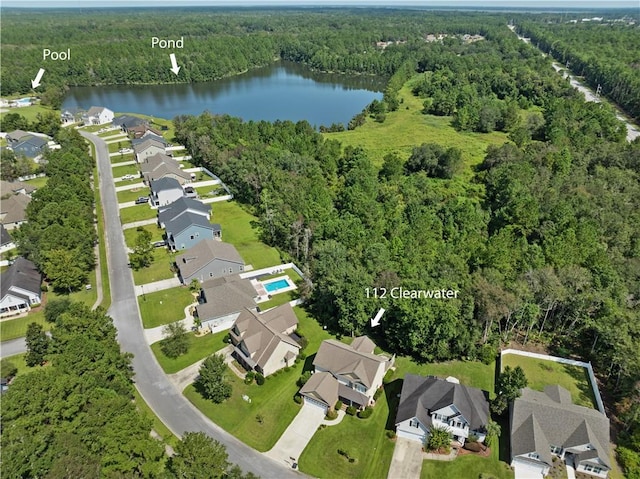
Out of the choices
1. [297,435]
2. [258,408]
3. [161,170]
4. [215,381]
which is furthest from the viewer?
[161,170]

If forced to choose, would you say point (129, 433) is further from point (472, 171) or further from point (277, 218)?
point (472, 171)

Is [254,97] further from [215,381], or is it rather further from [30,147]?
[215,381]

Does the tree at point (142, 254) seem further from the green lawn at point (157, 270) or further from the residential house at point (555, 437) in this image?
the residential house at point (555, 437)

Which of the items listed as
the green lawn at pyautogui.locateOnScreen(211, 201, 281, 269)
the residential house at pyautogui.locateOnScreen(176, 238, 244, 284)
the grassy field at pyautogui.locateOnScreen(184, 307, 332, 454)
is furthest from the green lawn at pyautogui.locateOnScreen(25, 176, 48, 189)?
the grassy field at pyautogui.locateOnScreen(184, 307, 332, 454)

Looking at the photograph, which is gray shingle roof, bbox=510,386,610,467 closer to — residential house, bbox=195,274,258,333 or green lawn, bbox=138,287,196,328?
residential house, bbox=195,274,258,333

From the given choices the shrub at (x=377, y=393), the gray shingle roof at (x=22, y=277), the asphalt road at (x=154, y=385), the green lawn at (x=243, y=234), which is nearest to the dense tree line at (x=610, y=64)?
the green lawn at (x=243, y=234)

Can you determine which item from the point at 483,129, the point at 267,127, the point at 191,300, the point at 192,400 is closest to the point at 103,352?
the point at 192,400

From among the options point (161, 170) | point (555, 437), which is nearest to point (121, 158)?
point (161, 170)
